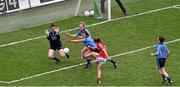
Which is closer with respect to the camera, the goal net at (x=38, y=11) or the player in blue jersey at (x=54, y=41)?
the player in blue jersey at (x=54, y=41)

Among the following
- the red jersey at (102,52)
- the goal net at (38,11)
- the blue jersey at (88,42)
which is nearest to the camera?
the red jersey at (102,52)

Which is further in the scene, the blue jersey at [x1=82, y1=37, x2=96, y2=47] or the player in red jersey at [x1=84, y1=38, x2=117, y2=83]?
the blue jersey at [x1=82, y1=37, x2=96, y2=47]

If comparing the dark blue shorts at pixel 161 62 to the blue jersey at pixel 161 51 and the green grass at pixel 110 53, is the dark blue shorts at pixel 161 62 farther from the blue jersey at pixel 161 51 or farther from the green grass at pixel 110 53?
the green grass at pixel 110 53

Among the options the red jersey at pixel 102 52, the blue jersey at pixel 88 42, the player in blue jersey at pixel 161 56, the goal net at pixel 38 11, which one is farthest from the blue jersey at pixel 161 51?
the goal net at pixel 38 11

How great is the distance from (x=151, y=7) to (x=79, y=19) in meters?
4.51

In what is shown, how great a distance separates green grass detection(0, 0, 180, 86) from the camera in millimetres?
25594

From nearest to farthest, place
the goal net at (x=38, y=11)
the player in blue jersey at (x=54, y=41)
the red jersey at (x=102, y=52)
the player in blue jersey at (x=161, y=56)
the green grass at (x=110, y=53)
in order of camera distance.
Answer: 1. the player in blue jersey at (x=161, y=56)
2. the red jersey at (x=102, y=52)
3. the green grass at (x=110, y=53)
4. the player in blue jersey at (x=54, y=41)
5. the goal net at (x=38, y=11)

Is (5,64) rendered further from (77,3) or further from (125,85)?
(77,3)

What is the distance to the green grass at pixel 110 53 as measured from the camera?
2559 centimetres

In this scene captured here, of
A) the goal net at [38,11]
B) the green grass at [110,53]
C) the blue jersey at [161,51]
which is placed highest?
the blue jersey at [161,51]

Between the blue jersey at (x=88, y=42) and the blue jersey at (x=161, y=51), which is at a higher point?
the blue jersey at (x=161, y=51)

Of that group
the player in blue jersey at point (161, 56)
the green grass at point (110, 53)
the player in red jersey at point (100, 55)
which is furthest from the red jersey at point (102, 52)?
the player in blue jersey at point (161, 56)

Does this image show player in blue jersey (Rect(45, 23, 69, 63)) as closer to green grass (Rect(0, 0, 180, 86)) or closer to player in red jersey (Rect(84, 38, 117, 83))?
green grass (Rect(0, 0, 180, 86))

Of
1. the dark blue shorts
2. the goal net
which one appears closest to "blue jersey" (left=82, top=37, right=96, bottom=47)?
the dark blue shorts
